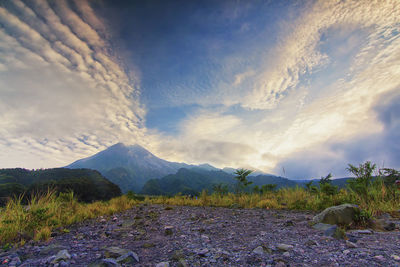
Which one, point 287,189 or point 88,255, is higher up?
point 287,189

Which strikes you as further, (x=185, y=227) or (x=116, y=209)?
(x=116, y=209)

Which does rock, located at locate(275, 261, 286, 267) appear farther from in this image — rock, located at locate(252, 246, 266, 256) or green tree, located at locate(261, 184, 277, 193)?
green tree, located at locate(261, 184, 277, 193)

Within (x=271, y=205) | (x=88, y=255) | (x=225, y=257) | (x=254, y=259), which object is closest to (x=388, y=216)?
(x=271, y=205)

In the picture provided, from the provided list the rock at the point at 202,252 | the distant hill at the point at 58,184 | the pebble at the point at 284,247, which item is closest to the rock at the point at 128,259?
the rock at the point at 202,252

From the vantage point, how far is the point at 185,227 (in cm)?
496

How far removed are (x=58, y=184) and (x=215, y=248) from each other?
36.1 m

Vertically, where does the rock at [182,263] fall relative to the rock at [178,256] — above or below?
above

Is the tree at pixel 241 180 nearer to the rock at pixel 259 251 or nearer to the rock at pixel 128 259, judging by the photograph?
the rock at pixel 259 251

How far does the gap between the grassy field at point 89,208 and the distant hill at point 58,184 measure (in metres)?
1.45

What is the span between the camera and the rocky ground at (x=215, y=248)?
259 cm

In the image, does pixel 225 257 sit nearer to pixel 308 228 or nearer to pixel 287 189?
pixel 308 228

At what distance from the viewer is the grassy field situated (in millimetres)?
4254

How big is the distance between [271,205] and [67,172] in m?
67.1

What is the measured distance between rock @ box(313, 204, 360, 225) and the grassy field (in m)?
0.26
